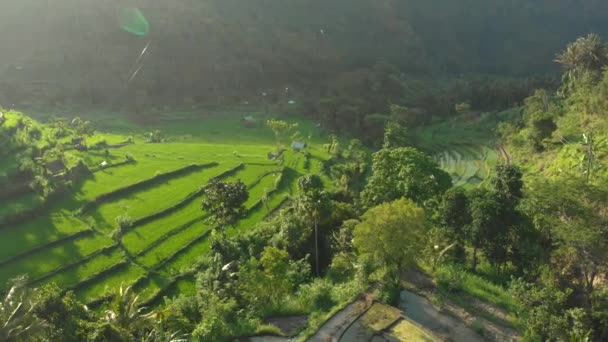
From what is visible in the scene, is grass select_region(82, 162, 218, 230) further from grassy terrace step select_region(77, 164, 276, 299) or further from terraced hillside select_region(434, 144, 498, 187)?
terraced hillside select_region(434, 144, 498, 187)

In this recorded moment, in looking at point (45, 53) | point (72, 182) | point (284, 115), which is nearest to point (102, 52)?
point (45, 53)

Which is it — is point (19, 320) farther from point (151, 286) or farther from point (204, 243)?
point (204, 243)

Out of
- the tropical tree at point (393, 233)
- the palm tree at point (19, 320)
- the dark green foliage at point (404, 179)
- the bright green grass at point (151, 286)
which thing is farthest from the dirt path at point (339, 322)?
the bright green grass at point (151, 286)

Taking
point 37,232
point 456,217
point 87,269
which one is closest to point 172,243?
point 87,269

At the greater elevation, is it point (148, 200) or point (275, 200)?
point (148, 200)

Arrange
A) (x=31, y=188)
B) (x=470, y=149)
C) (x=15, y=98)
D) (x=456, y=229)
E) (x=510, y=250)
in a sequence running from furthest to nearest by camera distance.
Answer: (x=15, y=98), (x=470, y=149), (x=31, y=188), (x=456, y=229), (x=510, y=250)

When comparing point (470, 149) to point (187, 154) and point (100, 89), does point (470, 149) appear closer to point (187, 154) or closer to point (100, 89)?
point (187, 154)

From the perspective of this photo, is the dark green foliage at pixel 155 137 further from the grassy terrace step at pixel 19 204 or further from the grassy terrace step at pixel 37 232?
the grassy terrace step at pixel 37 232
